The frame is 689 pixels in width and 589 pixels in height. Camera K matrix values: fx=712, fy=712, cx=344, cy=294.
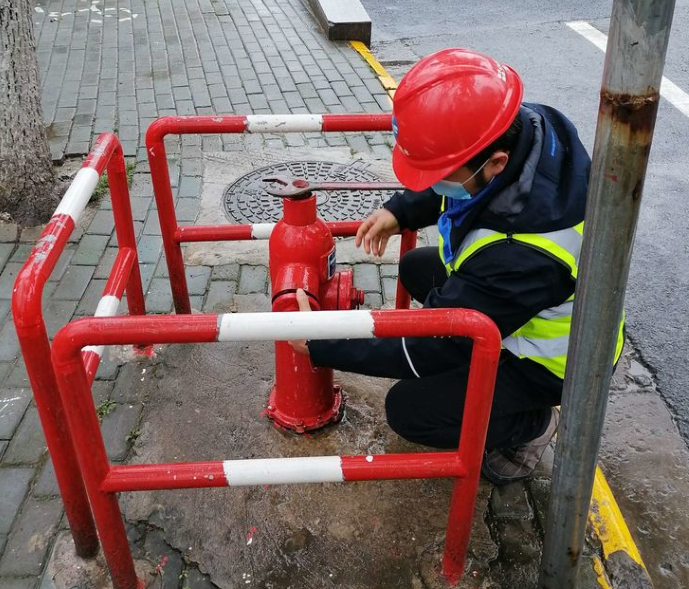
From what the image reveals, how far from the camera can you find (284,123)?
2729mm

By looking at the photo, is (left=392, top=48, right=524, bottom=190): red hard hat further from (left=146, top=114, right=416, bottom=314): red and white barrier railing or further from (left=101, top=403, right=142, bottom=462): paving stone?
(left=101, top=403, right=142, bottom=462): paving stone

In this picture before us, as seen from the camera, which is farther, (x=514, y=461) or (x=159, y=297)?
(x=159, y=297)

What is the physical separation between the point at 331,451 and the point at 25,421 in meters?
1.24

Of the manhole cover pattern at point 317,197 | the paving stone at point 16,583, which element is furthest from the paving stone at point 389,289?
the paving stone at point 16,583

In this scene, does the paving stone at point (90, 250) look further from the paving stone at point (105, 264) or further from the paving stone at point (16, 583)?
the paving stone at point (16, 583)

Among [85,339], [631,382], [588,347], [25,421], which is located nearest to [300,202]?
[85,339]

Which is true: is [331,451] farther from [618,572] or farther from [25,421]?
[25,421]

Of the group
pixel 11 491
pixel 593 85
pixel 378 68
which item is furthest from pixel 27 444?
pixel 593 85

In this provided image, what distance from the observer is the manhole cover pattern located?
419cm

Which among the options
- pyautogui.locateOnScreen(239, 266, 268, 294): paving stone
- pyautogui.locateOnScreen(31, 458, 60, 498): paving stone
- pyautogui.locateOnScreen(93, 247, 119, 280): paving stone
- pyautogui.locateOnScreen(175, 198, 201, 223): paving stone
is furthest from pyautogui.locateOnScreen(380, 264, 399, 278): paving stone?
pyautogui.locateOnScreen(31, 458, 60, 498): paving stone

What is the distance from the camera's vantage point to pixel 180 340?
1706mm

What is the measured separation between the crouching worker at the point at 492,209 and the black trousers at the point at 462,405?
0.01 meters

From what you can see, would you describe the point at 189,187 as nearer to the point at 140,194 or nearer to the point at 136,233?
the point at 140,194

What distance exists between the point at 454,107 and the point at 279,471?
1.09 m
